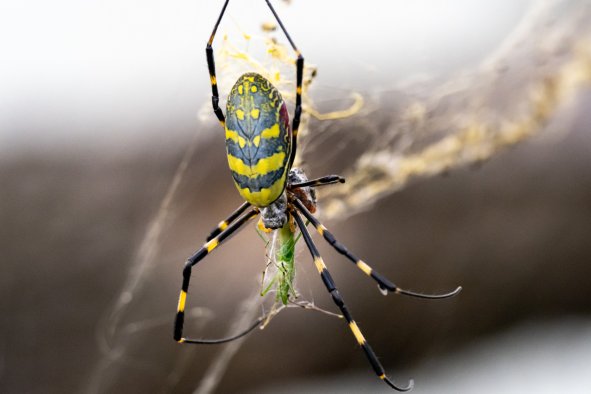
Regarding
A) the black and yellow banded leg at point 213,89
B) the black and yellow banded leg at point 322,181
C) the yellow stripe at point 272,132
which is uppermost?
the black and yellow banded leg at point 213,89

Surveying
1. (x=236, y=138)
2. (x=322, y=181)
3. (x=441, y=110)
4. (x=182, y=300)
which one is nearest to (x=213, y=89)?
(x=236, y=138)

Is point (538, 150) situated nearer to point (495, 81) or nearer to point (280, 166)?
point (495, 81)

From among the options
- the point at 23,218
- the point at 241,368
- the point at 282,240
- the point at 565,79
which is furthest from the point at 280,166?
the point at 23,218

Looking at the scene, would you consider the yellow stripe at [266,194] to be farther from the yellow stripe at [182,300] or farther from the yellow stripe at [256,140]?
the yellow stripe at [182,300]

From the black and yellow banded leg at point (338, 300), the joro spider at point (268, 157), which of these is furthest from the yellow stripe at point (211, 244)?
the black and yellow banded leg at point (338, 300)

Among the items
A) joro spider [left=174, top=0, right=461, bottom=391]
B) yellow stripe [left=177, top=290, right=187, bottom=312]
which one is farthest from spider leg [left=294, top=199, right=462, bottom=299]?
yellow stripe [left=177, top=290, right=187, bottom=312]

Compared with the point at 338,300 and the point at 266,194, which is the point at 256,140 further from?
the point at 338,300
